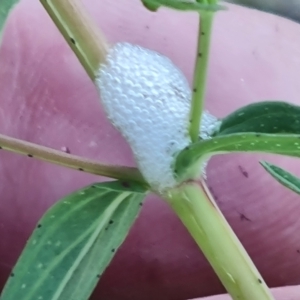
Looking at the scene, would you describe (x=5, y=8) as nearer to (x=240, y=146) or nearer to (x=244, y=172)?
(x=240, y=146)

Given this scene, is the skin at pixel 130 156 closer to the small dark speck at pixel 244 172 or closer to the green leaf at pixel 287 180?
the small dark speck at pixel 244 172

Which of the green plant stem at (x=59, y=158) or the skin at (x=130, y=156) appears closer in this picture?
the green plant stem at (x=59, y=158)

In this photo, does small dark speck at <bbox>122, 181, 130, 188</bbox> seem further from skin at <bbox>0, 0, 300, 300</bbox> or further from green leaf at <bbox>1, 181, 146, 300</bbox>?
skin at <bbox>0, 0, 300, 300</bbox>

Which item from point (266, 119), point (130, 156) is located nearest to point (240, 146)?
point (266, 119)

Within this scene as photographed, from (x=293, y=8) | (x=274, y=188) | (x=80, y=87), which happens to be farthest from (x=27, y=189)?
A: (x=293, y=8)

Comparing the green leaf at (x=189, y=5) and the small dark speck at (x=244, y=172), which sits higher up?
the green leaf at (x=189, y=5)

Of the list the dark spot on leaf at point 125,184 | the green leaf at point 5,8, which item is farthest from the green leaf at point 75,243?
the green leaf at point 5,8

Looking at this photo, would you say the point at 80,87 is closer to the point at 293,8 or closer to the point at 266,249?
the point at 266,249
